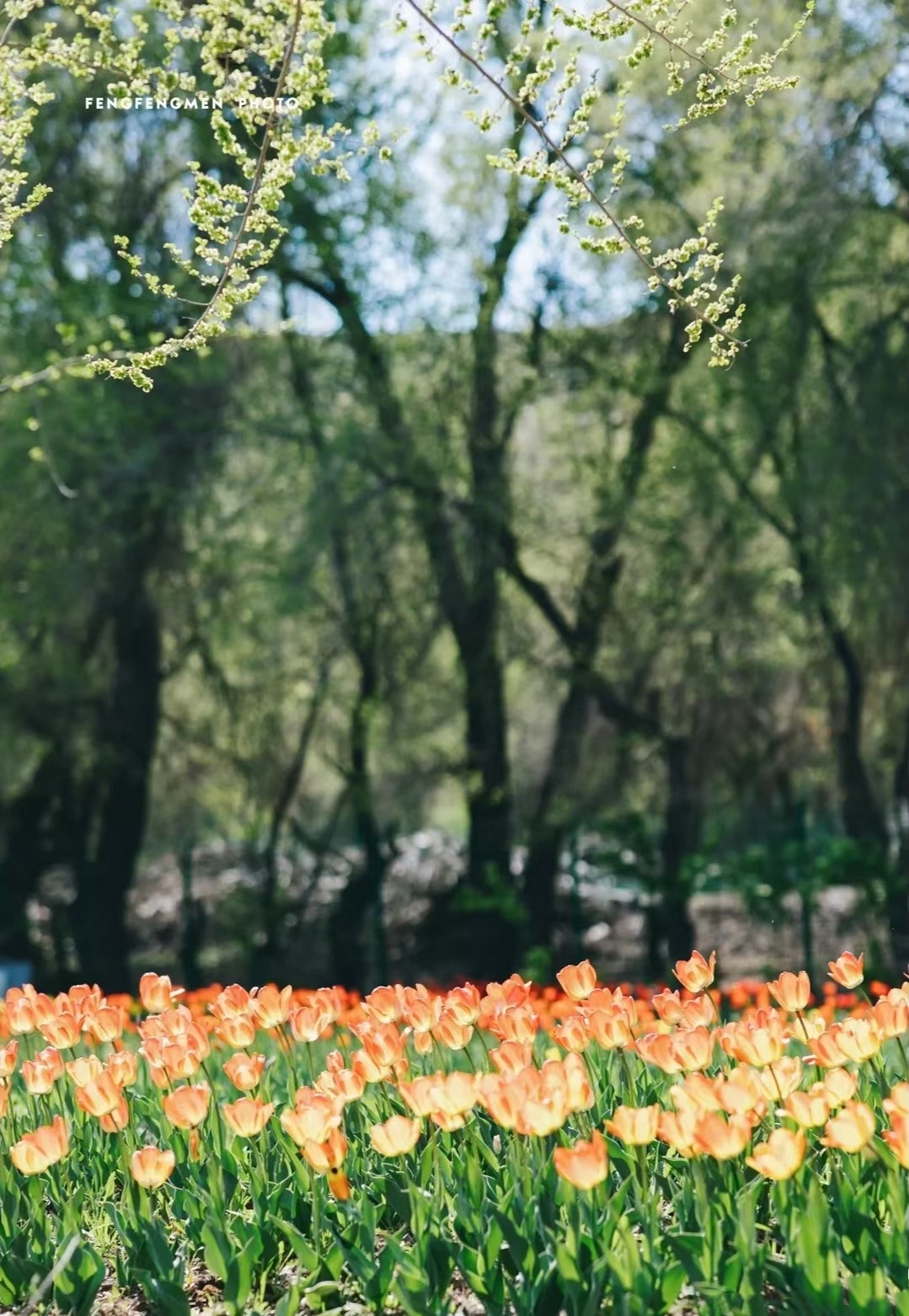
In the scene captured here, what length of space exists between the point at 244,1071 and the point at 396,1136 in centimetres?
46

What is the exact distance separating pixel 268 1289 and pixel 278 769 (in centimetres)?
876

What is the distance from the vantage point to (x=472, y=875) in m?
10.5

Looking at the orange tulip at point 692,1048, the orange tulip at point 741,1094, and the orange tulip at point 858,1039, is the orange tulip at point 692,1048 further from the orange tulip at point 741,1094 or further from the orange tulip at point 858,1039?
the orange tulip at point 858,1039

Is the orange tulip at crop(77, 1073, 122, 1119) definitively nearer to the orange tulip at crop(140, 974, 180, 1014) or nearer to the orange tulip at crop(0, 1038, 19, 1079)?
the orange tulip at crop(0, 1038, 19, 1079)

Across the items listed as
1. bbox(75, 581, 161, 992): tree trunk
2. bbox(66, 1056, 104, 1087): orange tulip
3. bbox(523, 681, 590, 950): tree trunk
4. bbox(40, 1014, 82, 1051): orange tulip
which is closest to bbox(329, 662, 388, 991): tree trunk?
bbox(523, 681, 590, 950): tree trunk

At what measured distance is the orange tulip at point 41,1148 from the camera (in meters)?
2.42

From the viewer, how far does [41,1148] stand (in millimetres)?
2445

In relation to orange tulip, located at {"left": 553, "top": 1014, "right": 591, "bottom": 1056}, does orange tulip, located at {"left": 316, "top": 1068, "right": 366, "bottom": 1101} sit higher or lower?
lower

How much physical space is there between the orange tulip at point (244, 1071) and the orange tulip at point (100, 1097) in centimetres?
21

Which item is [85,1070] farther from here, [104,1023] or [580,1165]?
[580,1165]

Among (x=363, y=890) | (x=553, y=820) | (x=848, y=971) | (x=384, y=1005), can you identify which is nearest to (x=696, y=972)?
(x=848, y=971)

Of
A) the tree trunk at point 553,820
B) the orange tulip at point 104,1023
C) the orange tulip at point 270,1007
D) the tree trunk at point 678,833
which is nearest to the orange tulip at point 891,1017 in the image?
the orange tulip at point 270,1007

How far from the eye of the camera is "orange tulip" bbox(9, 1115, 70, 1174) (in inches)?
95.1

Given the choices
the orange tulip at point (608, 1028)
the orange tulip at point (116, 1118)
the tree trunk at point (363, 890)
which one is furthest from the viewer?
the tree trunk at point (363, 890)
